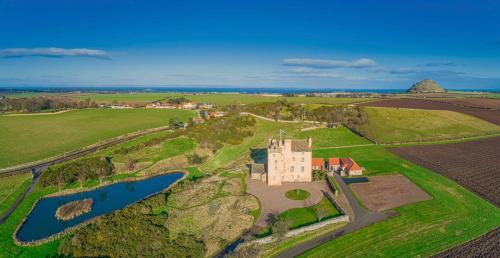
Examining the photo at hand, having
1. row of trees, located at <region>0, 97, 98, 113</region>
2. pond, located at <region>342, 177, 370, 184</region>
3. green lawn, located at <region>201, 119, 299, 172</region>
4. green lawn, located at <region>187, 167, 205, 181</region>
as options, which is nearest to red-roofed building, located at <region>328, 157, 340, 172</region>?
pond, located at <region>342, 177, 370, 184</region>

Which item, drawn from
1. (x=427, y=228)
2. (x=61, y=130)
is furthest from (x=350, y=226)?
(x=61, y=130)

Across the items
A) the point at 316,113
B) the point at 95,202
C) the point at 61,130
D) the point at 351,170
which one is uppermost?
the point at 316,113

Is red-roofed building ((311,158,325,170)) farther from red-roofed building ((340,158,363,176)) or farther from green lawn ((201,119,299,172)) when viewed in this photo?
green lawn ((201,119,299,172))

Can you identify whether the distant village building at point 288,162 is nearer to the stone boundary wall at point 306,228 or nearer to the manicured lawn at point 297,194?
the manicured lawn at point 297,194

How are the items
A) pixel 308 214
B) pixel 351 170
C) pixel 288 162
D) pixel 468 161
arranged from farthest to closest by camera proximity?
pixel 468 161 < pixel 351 170 < pixel 288 162 < pixel 308 214

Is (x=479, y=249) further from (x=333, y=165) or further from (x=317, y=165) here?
(x=317, y=165)

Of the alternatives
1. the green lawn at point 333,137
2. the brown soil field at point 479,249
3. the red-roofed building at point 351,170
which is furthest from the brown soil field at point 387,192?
the green lawn at point 333,137
